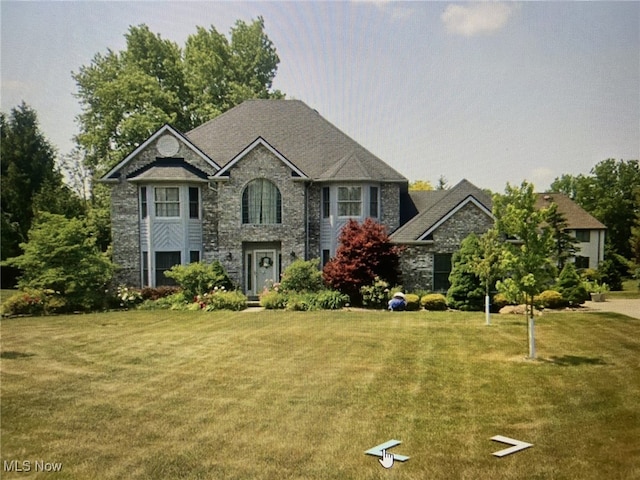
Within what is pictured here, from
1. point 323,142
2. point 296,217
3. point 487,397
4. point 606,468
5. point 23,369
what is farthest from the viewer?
point 323,142

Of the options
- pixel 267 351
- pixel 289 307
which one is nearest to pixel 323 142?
pixel 289 307

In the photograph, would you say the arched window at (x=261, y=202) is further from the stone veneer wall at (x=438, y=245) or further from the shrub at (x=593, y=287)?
the shrub at (x=593, y=287)

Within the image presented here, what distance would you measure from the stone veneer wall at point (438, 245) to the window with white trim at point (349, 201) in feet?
10.6

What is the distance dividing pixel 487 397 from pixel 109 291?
18.5 meters

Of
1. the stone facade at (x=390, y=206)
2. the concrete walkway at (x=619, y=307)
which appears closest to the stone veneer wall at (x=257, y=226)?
the stone facade at (x=390, y=206)

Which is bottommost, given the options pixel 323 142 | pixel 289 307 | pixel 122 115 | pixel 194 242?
pixel 289 307

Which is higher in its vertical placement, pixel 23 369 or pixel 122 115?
pixel 122 115

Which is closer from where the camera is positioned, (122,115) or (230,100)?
(122,115)

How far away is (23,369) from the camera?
909 cm

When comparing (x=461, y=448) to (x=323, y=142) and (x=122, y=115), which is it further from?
(x=122, y=115)

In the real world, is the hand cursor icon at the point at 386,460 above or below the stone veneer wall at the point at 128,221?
below

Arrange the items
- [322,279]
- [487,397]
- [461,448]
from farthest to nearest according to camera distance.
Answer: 1. [322,279]
2. [487,397]
3. [461,448]

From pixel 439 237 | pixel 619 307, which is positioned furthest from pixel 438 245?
pixel 619 307

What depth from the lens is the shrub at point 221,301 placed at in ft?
64.3
